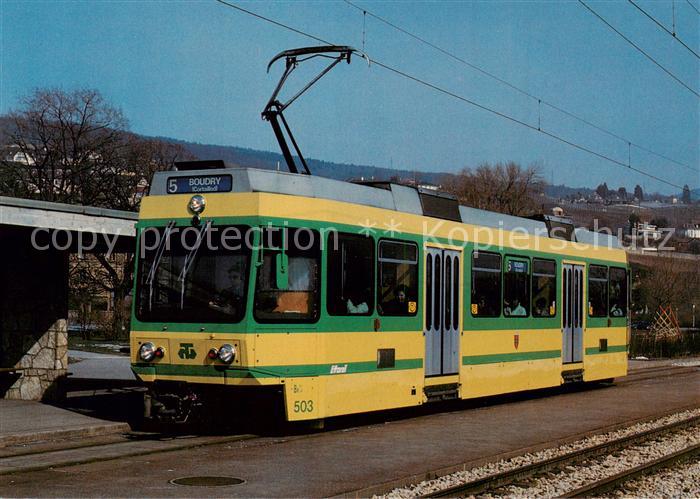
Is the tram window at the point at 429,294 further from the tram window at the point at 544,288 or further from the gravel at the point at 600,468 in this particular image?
the tram window at the point at 544,288

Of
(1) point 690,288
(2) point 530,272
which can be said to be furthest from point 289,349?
(1) point 690,288

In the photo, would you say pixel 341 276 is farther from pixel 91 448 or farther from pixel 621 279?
pixel 621 279

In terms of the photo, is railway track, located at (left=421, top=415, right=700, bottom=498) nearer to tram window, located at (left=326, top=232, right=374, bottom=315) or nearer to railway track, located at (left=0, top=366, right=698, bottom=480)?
railway track, located at (left=0, top=366, right=698, bottom=480)

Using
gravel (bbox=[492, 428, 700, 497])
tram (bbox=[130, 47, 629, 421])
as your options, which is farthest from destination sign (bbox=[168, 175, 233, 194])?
gravel (bbox=[492, 428, 700, 497])

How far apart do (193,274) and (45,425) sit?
9.62 ft

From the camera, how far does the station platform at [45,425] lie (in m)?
13.1

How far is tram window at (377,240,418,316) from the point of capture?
50.1 ft

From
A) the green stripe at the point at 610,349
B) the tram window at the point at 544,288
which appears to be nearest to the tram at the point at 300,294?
the tram window at the point at 544,288

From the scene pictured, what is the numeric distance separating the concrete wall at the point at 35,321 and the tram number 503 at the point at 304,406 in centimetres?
572

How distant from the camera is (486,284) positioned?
18.4m

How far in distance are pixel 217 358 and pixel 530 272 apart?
8671 millimetres

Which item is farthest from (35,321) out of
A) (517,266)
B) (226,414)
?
(517,266)

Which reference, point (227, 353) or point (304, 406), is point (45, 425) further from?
point (304, 406)

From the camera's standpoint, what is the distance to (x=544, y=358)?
20.8 metres
